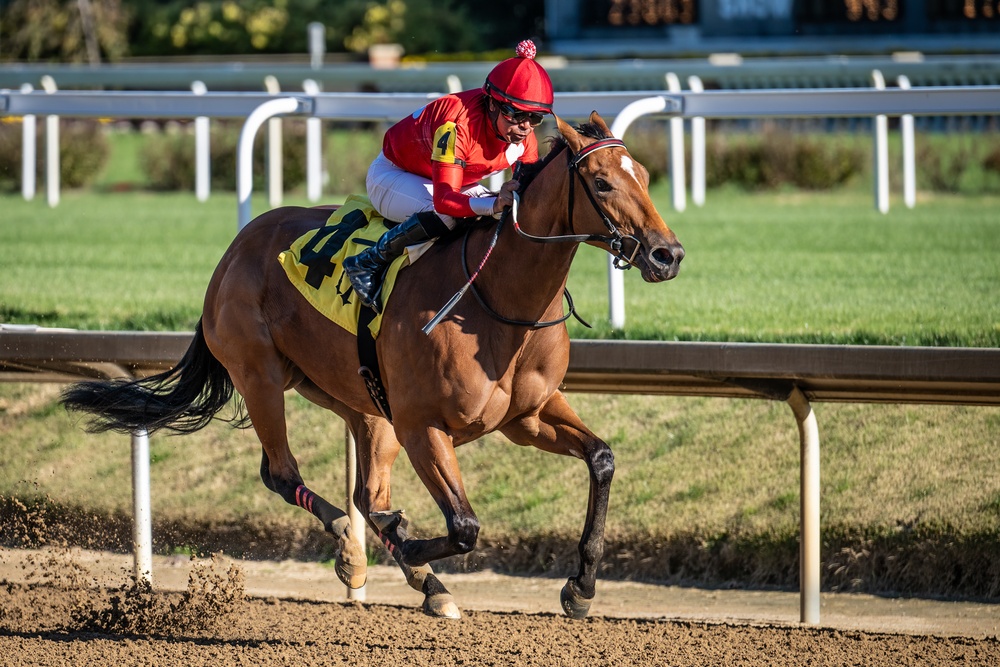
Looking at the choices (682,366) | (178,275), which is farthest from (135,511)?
(178,275)

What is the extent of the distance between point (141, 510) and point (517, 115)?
8.45ft

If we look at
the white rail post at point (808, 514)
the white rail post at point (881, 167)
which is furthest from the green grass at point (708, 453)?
the white rail post at point (808, 514)

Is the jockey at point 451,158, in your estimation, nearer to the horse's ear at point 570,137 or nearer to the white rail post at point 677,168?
the horse's ear at point 570,137

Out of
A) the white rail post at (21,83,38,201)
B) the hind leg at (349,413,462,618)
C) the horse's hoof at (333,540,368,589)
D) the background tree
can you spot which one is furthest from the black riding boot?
the background tree

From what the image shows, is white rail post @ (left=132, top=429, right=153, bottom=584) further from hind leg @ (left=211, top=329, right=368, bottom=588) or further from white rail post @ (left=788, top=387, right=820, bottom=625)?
white rail post @ (left=788, top=387, right=820, bottom=625)

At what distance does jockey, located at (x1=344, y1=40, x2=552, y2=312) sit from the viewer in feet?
12.4

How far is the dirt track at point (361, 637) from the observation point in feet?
14.0

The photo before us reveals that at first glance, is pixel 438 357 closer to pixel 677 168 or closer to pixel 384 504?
pixel 384 504

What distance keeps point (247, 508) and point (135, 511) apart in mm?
882

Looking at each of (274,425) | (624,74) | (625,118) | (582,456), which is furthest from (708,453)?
(624,74)

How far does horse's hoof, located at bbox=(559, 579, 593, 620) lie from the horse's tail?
152cm

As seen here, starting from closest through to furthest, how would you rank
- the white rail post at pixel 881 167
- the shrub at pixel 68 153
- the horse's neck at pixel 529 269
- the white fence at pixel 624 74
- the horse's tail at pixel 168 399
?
the horse's neck at pixel 529 269, the horse's tail at pixel 168 399, the white rail post at pixel 881 167, the white fence at pixel 624 74, the shrub at pixel 68 153

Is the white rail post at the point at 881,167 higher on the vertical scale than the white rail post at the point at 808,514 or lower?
higher

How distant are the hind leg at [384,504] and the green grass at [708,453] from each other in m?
1.32
